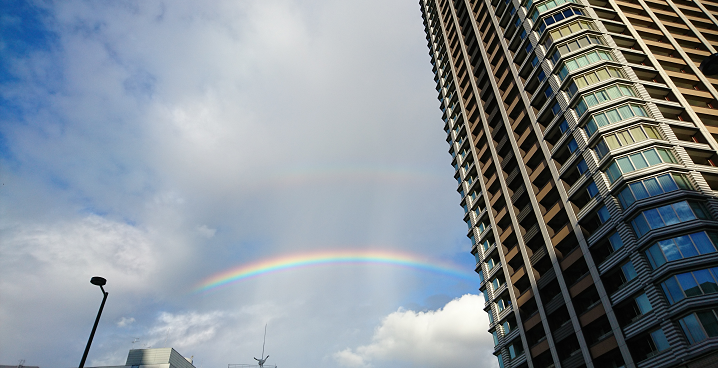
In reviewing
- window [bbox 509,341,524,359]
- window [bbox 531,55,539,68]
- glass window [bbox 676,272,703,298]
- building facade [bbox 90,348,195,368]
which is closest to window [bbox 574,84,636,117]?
window [bbox 531,55,539,68]

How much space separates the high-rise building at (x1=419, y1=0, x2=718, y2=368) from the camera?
30469 millimetres

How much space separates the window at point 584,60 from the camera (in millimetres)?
43344

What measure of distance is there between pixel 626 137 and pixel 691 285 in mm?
13438

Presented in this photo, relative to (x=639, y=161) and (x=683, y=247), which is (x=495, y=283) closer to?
(x=639, y=161)

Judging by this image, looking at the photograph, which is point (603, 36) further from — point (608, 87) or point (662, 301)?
point (662, 301)

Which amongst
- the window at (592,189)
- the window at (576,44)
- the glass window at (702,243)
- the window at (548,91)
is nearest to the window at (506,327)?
the window at (592,189)

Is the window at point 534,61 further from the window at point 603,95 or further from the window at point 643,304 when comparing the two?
the window at point 643,304

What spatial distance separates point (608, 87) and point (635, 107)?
3119 mm

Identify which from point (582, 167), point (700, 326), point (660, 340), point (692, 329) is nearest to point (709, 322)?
point (700, 326)

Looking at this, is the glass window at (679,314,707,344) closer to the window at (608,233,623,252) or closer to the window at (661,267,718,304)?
the window at (661,267,718,304)

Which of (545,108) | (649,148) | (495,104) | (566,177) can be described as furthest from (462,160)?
(649,148)

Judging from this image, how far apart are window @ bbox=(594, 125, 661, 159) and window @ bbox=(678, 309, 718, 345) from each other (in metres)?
14.3

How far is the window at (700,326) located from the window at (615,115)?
56.2ft

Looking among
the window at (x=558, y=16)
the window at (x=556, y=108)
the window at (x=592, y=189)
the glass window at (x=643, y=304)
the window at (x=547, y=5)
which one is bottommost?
the glass window at (x=643, y=304)
